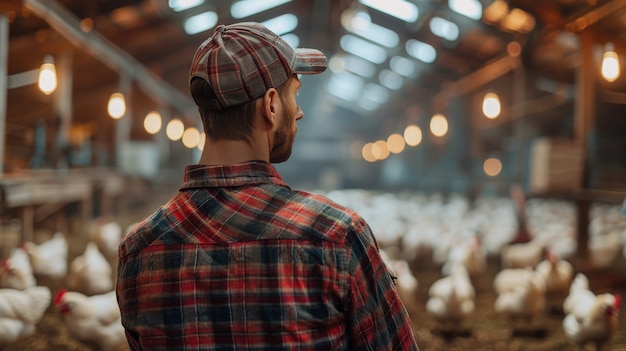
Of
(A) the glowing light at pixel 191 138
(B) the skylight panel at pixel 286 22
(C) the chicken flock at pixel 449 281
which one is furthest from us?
(A) the glowing light at pixel 191 138

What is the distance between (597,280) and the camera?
479 centimetres

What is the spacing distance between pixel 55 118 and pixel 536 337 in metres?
6.14

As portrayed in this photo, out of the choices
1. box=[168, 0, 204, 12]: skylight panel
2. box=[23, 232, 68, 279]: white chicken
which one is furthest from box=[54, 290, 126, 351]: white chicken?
box=[168, 0, 204, 12]: skylight panel

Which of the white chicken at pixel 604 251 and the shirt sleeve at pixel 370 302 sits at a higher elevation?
the shirt sleeve at pixel 370 302

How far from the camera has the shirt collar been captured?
1.05m

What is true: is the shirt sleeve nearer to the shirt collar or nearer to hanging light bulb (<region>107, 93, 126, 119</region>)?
the shirt collar

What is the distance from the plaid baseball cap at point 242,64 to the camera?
1024 mm

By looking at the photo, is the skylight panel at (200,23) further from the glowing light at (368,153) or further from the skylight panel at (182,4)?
the glowing light at (368,153)

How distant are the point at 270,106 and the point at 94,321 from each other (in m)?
2.18

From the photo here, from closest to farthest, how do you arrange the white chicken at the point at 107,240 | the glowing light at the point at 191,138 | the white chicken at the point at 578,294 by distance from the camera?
the white chicken at the point at 578,294
the white chicken at the point at 107,240
the glowing light at the point at 191,138

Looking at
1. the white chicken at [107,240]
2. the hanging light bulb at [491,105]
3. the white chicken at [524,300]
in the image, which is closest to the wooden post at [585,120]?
the hanging light bulb at [491,105]

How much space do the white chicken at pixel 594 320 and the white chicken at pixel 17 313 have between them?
2.88m

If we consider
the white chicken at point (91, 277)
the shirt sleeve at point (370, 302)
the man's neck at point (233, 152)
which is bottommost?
the white chicken at point (91, 277)

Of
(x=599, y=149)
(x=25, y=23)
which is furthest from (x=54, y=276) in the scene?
(x=599, y=149)
